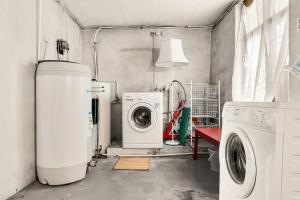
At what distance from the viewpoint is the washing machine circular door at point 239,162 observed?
3.45 feet

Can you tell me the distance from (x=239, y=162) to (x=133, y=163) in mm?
1706

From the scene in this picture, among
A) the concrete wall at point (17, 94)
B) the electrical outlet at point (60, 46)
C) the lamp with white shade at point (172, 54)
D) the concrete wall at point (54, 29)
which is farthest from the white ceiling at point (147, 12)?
the concrete wall at point (17, 94)

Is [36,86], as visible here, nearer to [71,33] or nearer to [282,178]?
[71,33]

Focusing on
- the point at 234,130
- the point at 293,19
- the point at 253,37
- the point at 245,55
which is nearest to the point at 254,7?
the point at 253,37

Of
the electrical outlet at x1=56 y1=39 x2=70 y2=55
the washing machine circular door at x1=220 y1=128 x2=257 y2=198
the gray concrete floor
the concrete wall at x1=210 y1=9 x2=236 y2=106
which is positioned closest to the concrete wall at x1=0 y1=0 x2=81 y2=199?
the gray concrete floor

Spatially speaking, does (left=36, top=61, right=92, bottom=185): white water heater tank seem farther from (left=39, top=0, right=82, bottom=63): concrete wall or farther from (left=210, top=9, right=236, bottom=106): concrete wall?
(left=210, top=9, right=236, bottom=106): concrete wall

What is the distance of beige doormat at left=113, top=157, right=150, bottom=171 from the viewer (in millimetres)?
2549

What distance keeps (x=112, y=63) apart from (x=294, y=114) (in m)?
3.45

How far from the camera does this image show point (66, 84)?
2.02 meters

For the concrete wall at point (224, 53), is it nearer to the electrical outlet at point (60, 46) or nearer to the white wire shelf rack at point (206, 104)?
the white wire shelf rack at point (206, 104)

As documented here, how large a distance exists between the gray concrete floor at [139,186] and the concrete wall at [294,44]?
1.17 meters

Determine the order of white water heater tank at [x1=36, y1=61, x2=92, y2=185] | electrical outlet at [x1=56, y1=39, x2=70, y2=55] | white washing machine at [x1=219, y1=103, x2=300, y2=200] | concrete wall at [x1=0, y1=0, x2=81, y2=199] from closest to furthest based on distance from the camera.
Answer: white washing machine at [x1=219, y1=103, x2=300, y2=200] < concrete wall at [x1=0, y1=0, x2=81, y2=199] < white water heater tank at [x1=36, y1=61, x2=92, y2=185] < electrical outlet at [x1=56, y1=39, x2=70, y2=55]

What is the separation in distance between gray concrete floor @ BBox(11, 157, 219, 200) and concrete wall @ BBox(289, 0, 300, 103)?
1168 millimetres

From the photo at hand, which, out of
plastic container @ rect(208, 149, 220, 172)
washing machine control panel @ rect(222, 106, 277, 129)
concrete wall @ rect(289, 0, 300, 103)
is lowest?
plastic container @ rect(208, 149, 220, 172)
